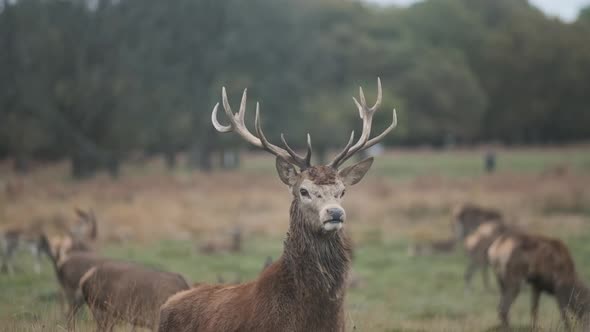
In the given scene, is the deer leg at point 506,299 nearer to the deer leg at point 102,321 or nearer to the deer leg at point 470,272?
the deer leg at point 470,272

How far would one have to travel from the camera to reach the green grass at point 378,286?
7906 mm

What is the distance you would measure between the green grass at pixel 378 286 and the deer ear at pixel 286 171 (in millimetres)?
1779

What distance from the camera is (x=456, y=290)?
13375 millimetres

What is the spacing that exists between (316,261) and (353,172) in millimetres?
993

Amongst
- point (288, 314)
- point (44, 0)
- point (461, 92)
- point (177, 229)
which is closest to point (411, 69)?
point (461, 92)

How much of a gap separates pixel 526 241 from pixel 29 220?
42.3 feet

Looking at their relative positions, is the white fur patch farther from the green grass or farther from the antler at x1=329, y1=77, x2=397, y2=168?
the green grass

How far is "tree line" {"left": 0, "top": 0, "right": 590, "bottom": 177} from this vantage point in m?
34.0

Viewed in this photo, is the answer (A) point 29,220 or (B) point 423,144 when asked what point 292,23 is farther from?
(A) point 29,220

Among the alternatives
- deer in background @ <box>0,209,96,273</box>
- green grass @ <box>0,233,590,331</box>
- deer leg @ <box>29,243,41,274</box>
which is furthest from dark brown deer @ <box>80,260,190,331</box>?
deer leg @ <box>29,243,41,274</box>

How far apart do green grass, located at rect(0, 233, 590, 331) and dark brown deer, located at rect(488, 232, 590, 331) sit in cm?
31

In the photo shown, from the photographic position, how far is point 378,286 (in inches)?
526

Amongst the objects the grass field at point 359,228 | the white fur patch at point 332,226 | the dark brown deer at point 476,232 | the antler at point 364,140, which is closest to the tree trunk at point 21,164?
the grass field at point 359,228

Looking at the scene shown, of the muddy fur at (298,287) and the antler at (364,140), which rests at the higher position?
the antler at (364,140)
